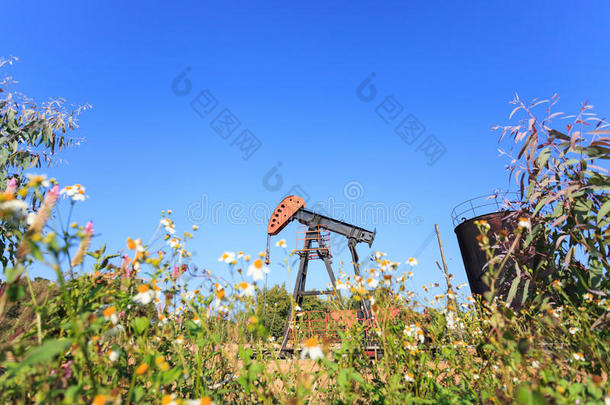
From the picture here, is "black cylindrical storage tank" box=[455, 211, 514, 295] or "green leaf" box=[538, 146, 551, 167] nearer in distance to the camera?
"green leaf" box=[538, 146, 551, 167]

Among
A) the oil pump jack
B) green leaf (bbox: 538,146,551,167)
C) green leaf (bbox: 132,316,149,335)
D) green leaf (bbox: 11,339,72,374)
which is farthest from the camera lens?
the oil pump jack

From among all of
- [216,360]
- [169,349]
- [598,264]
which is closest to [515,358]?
[598,264]

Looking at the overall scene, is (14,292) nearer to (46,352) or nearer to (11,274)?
(11,274)

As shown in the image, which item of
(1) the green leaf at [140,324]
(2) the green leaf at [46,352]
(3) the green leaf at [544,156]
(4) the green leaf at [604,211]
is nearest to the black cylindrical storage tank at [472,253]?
(3) the green leaf at [544,156]

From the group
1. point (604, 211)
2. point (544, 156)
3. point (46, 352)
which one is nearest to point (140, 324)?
point (46, 352)

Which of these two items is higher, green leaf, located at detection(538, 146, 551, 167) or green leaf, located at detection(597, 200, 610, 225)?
green leaf, located at detection(538, 146, 551, 167)

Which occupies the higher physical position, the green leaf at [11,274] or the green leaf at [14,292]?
the green leaf at [11,274]

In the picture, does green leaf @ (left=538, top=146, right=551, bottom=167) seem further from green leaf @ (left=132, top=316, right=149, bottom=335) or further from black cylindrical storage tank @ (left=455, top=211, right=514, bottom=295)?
black cylindrical storage tank @ (left=455, top=211, right=514, bottom=295)

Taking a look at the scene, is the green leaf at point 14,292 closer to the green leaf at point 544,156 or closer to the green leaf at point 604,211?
the green leaf at point 604,211

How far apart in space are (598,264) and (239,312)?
253 centimetres

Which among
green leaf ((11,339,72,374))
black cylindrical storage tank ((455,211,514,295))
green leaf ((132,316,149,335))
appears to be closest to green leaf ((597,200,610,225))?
green leaf ((132,316,149,335))

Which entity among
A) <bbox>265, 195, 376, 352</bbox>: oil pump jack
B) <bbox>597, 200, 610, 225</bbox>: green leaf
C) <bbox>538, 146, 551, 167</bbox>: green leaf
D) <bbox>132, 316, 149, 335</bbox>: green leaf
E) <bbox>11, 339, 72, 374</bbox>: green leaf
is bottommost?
<bbox>11, 339, 72, 374</bbox>: green leaf

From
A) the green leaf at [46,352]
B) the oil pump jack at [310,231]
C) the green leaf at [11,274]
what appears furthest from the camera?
the oil pump jack at [310,231]

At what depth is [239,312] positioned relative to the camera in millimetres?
1745
